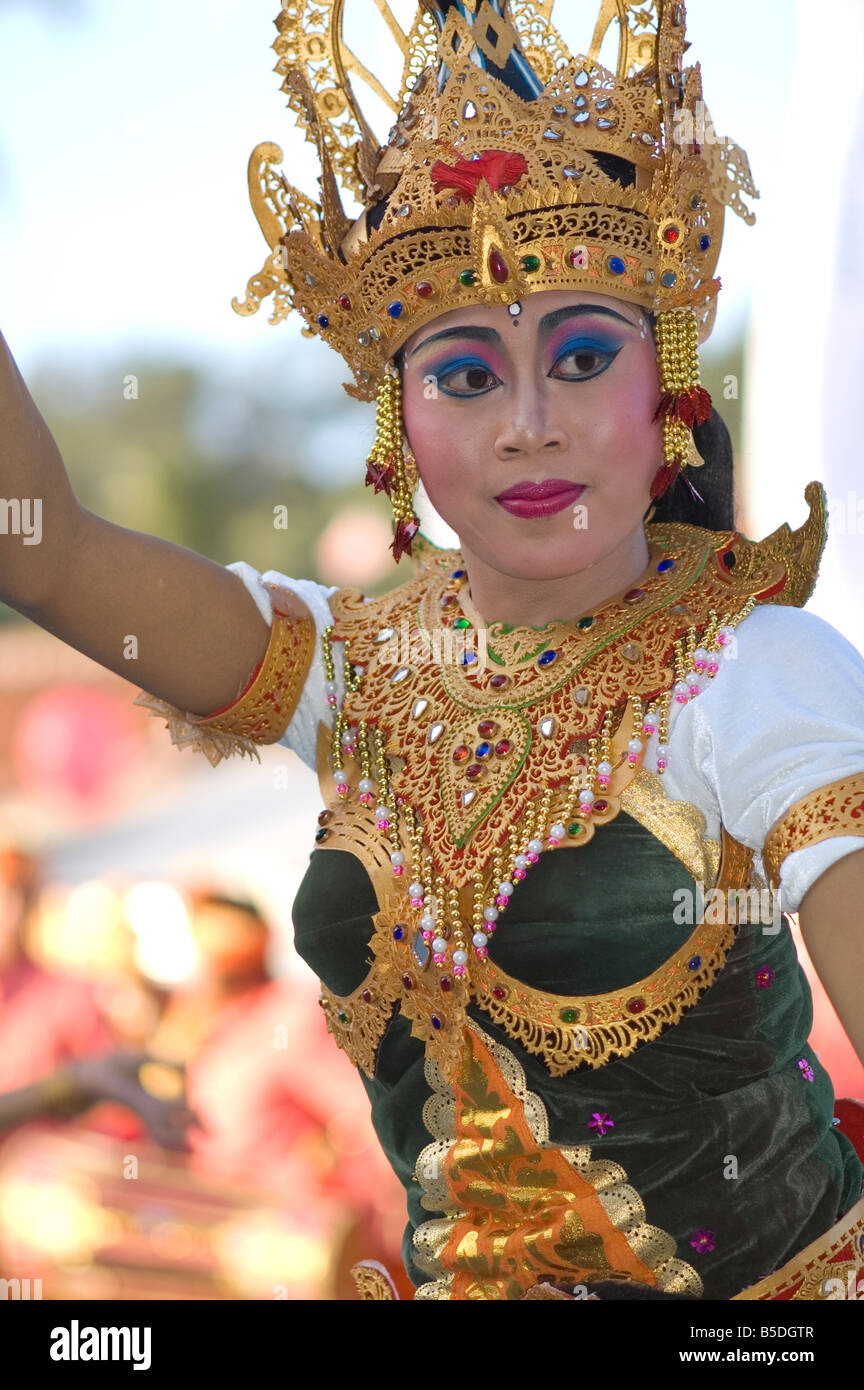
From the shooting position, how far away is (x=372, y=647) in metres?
1.89

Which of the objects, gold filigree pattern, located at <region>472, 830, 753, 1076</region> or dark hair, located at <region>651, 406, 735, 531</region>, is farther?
dark hair, located at <region>651, 406, 735, 531</region>

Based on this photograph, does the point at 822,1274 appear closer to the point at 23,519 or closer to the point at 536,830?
the point at 536,830

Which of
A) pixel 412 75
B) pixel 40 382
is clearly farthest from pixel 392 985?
pixel 40 382

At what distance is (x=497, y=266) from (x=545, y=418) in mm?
162

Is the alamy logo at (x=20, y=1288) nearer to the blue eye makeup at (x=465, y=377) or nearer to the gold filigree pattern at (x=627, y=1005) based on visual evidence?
the gold filigree pattern at (x=627, y=1005)

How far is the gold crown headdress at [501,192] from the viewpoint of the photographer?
1615mm

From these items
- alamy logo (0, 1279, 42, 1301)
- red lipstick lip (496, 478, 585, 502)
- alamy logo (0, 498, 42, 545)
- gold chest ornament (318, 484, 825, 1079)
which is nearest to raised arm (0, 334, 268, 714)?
alamy logo (0, 498, 42, 545)

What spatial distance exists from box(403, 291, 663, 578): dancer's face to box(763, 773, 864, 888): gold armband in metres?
0.39

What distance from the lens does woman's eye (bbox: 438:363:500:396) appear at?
5.41 ft

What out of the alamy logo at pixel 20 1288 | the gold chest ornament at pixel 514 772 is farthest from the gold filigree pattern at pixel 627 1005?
the alamy logo at pixel 20 1288

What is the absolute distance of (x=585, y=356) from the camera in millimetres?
1634

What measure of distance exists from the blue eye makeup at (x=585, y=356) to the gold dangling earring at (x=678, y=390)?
61 mm

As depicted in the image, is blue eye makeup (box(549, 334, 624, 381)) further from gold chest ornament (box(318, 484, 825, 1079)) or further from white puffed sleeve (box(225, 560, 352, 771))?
white puffed sleeve (box(225, 560, 352, 771))

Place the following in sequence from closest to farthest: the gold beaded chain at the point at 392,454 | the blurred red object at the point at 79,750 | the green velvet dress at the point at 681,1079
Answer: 1. the green velvet dress at the point at 681,1079
2. the gold beaded chain at the point at 392,454
3. the blurred red object at the point at 79,750
